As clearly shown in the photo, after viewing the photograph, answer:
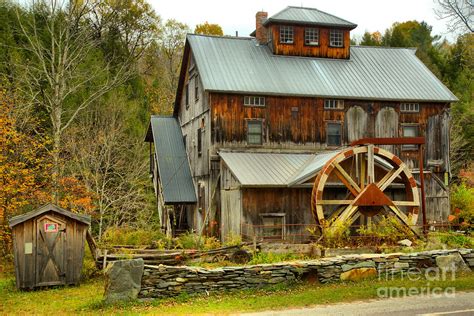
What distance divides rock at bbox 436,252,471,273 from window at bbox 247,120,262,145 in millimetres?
11066

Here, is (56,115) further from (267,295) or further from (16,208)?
(267,295)

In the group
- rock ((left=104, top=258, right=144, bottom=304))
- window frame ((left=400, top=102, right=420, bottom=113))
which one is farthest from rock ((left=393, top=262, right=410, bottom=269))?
window frame ((left=400, top=102, right=420, bottom=113))

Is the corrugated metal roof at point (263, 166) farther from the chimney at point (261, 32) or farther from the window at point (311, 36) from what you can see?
the chimney at point (261, 32)

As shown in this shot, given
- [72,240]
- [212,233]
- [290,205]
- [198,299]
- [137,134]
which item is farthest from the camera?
[137,134]

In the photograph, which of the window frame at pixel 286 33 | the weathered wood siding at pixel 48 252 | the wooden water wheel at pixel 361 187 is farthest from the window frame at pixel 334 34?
the weathered wood siding at pixel 48 252

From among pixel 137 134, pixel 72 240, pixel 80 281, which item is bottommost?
pixel 80 281

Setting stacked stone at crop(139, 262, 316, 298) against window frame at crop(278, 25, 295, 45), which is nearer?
stacked stone at crop(139, 262, 316, 298)

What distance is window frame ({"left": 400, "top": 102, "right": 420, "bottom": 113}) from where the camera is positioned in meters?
26.8

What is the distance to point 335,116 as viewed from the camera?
26031 millimetres

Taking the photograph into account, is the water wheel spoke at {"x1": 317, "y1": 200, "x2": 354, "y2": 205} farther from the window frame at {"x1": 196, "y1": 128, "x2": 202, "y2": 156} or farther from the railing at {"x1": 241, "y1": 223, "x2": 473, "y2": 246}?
the window frame at {"x1": 196, "y1": 128, "x2": 202, "y2": 156}

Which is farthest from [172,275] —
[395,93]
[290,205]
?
[395,93]

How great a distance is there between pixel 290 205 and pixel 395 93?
28.9ft

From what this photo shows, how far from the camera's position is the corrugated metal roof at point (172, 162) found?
27.3 metres

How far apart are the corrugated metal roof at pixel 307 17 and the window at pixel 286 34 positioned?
50 centimetres
